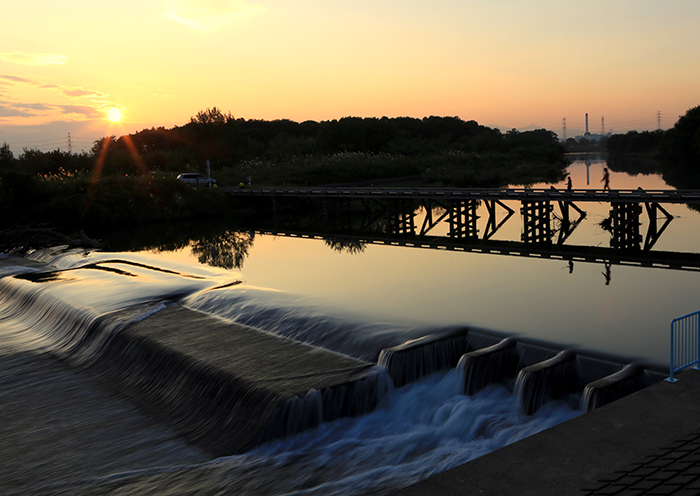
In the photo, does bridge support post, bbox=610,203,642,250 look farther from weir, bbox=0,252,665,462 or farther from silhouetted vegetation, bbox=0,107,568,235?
silhouetted vegetation, bbox=0,107,568,235

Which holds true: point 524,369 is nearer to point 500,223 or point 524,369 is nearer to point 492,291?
point 492,291

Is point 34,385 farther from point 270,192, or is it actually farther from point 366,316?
point 270,192

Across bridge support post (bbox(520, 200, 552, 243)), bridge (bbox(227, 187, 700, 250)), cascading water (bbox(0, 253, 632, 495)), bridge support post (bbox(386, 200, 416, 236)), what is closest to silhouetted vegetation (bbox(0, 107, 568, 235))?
bridge (bbox(227, 187, 700, 250))

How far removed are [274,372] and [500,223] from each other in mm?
28512

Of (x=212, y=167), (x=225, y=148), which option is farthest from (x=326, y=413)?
(x=225, y=148)

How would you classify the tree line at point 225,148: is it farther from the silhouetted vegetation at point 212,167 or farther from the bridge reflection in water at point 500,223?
the bridge reflection in water at point 500,223

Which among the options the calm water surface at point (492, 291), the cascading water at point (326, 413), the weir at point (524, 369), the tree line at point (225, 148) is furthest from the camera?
the tree line at point (225, 148)

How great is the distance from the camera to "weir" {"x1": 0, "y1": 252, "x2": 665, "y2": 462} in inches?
383

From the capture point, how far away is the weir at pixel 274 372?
9.73 m

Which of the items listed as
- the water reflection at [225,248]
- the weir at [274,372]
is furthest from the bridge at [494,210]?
the weir at [274,372]

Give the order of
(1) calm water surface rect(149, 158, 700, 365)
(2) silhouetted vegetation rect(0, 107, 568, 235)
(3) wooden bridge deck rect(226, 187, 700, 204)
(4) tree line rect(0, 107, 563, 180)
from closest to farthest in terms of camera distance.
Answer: (1) calm water surface rect(149, 158, 700, 365) < (3) wooden bridge deck rect(226, 187, 700, 204) < (2) silhouetted vegetation rect(0, 107, 568, 235) < (4) tree line rect(0, 107, 563, 180)

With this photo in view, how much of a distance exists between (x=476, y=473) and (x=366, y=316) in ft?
29.7

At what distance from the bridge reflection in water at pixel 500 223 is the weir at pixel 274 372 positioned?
11.9 m

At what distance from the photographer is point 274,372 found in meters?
11.1
